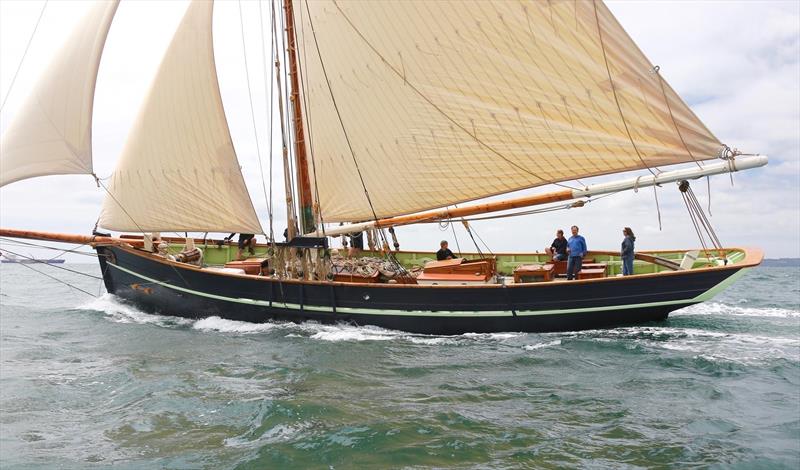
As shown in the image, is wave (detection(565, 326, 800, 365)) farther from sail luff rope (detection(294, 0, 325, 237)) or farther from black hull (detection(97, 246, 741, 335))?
sail luff rope (detection(294, 0, 325, 237))

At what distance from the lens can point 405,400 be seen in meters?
8.16

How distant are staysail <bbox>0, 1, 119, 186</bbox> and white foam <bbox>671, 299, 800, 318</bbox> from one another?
17.3 meters

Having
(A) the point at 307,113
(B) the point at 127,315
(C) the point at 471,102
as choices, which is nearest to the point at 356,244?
(A) the point at 307,113

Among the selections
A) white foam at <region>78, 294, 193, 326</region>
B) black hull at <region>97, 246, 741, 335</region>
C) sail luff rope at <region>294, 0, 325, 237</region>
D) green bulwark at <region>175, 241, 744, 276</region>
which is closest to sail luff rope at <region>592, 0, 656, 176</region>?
black hull at <region>97, 246, 741, 335</region>

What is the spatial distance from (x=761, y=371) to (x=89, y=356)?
12.6m

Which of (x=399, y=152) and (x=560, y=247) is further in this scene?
(x=560, y=247)

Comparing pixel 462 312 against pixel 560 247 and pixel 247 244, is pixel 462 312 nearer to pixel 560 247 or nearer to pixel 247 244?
pixel 560 247

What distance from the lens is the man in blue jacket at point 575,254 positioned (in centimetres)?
1413

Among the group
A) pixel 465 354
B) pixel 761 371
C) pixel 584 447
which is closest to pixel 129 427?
pixel 584 447

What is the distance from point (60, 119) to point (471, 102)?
413 inches

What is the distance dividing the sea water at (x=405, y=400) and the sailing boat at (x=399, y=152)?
3.58 ft

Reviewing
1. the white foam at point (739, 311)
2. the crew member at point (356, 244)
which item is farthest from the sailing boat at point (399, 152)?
the crew member at point (356, 244)

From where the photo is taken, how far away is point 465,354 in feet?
38.1

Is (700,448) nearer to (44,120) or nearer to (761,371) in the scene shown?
(761,371)
